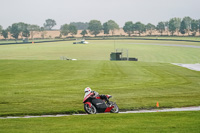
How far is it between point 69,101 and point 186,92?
32.4 feet

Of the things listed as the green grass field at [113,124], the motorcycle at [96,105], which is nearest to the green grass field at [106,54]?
the motorcycle at [96,105]

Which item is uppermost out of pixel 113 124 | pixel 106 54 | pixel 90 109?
pixel 113 124

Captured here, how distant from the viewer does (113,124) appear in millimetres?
13461

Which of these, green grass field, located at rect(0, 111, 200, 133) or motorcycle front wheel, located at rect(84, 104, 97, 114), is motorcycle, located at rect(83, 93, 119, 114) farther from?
green grass field, located at rect(0, 111, 200, 133)

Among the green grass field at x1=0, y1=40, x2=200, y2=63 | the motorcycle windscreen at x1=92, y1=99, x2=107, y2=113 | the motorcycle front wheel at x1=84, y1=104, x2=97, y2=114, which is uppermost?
the motorcycle windscreen at x1=92, y1=99, x2=107, y2=113

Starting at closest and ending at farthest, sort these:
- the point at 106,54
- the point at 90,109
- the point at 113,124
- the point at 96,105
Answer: the point at 113,124
the point at 96,105
the point at 90,109
the point at 106,54

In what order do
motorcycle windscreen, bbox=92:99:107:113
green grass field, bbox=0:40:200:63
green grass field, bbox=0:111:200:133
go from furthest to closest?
green grass field, bbox=0:40:200:63
motorcycle windscreen, bbox=92:99:107:113
green grass field, bbox=0:111:200:133

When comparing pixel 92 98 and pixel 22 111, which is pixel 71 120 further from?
pixel 22 111

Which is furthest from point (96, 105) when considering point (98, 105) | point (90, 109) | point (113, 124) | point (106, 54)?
point (106, 54)

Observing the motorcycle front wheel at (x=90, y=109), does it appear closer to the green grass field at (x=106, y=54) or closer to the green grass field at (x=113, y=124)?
the green grass field at (x=113, y=124)

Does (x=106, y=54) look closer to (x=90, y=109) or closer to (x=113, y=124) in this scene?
(x=90, y=109)

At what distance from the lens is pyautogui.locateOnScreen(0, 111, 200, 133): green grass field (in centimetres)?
1242

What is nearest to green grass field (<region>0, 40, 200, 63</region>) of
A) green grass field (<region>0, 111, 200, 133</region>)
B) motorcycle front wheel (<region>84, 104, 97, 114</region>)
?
motorcycle front wheel (<region>84, 104, 97, 114</region>)

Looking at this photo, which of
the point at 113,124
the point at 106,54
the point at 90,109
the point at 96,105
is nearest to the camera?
the point at 113,124
